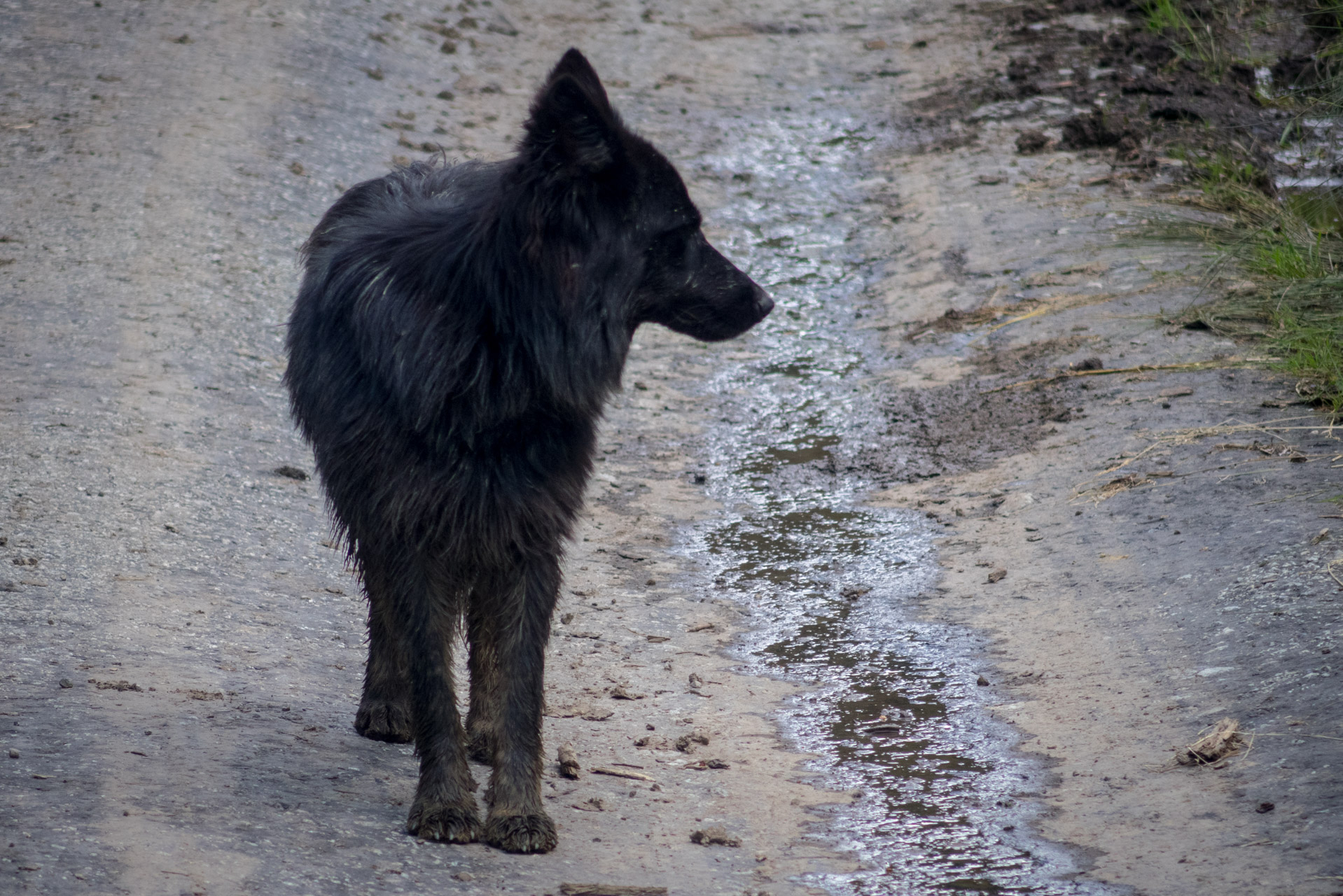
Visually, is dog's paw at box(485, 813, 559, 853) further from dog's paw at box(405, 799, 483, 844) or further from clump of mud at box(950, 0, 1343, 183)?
clump of mud at box(950, 0, 1343, 183)

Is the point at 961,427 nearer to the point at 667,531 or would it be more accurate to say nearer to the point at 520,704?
the point at 667,531

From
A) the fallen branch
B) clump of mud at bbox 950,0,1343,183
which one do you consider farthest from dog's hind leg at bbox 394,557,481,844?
clump of mud at bbox 950,0,1343,183

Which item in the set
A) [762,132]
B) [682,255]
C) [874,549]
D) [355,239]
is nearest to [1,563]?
[355,239]

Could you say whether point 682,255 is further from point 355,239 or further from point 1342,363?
point 1342,363

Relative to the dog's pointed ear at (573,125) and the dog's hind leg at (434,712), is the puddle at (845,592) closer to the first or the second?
the dog's hind leg at (434,712)

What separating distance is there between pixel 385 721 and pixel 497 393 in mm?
1232

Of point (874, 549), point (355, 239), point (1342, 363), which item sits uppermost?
point (355, 239)

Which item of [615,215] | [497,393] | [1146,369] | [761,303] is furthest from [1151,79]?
[497,393]

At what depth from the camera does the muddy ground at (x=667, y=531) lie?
3.03 metres

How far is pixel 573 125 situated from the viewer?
10.0ft

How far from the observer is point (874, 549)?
17.1ft

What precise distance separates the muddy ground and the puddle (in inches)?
1.5

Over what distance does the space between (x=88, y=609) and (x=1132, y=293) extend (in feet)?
18.3

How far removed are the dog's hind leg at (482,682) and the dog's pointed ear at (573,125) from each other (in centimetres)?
130
